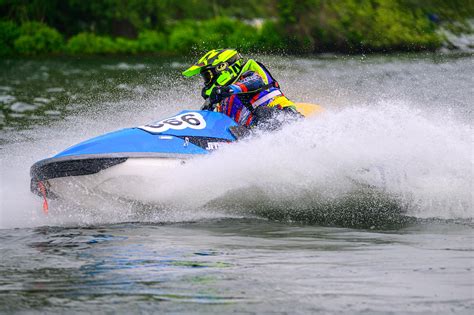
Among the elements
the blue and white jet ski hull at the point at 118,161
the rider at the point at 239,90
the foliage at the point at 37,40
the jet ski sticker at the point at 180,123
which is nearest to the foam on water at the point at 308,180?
the blue and white jet ski hull at the point at 118,161

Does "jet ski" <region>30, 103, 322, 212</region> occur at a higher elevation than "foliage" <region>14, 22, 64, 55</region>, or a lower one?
higher

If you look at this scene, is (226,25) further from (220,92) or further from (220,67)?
(220,92)

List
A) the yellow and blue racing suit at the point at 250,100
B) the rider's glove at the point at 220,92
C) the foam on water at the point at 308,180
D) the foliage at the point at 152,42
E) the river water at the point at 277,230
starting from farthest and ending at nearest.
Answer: the foliage at the point at 152,42, the yellow and blue racing suit at the point at 250,100, the rider's glove at the point at 220,92, the foam on water at the point at 308,180, the river water at the point at 277,230

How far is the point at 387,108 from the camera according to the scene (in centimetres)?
930

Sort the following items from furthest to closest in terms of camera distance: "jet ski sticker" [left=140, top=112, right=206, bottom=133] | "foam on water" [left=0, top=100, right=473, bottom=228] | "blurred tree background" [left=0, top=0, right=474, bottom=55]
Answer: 1. "blurred tree background" [left=0, top=0, right=474, bottom=55]
2. "jet ski sticker" [left=140, top=112, right=206, bottom=133]
3. "foam on water" [left=0, top=100, right=473, bottom=228]

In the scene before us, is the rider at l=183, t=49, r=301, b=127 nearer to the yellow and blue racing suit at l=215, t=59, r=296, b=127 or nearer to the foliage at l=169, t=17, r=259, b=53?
the yellow and blue racing suit at l=215, t=59, r=296, b=127

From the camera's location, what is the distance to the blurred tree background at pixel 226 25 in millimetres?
26594

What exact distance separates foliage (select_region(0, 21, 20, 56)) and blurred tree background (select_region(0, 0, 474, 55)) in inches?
1.8

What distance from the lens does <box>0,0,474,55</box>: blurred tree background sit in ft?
87.2

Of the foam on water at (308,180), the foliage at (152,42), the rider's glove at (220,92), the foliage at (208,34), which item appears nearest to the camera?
the foam on water at (308,180)

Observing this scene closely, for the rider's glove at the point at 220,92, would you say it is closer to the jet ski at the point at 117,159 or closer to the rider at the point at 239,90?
the rider at the point at 239,90

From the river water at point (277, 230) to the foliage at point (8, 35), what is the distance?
26522 millimetres

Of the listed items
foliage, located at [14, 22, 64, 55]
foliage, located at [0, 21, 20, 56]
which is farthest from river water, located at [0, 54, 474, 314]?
foliage, located at [0, 21, 20, 56]

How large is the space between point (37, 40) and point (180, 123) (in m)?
32.8
